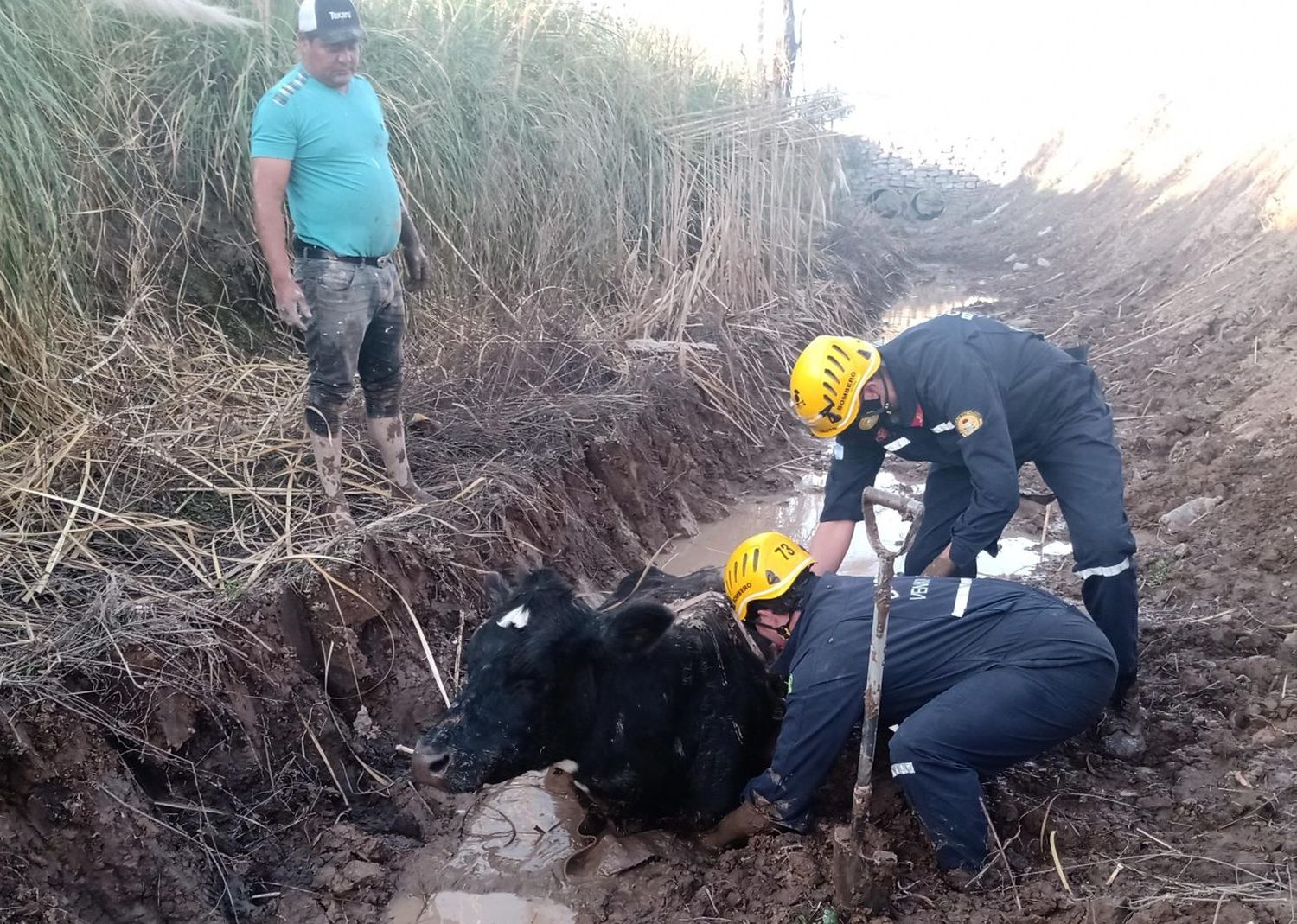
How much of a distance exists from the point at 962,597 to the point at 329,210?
3247mm

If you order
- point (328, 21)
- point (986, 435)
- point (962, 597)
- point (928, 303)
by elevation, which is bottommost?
point (928, 303)

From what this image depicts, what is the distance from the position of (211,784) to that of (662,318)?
565 centimetres

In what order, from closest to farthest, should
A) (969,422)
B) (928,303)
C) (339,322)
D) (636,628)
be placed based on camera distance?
(636,628) → (969,422) → (339,322) → (928,303)

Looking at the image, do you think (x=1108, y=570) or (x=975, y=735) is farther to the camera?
(x=1108, y=570)

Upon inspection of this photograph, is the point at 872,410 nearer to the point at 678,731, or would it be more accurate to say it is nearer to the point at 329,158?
the point at 678,731

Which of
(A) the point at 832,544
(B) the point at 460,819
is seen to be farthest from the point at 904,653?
(B) the point at 460,819

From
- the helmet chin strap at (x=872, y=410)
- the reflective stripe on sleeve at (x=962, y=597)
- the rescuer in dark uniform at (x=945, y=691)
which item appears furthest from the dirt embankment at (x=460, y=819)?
the helmet chin strap at (x=872, y=410)

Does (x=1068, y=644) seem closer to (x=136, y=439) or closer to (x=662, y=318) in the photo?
(x=136, y=439)

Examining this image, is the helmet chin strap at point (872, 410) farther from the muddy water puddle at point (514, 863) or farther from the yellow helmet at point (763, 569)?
the muddy water puddle at point (514, 863)

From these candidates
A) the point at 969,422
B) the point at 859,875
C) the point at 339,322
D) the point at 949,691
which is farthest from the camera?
the point at 339,322

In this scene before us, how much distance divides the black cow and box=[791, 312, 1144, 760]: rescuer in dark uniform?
2.73ft

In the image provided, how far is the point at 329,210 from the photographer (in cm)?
455

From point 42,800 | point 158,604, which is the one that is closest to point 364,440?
point 158,604

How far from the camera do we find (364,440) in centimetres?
571
